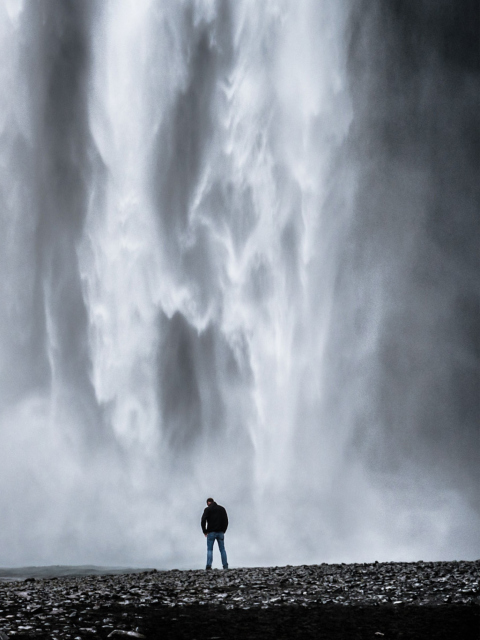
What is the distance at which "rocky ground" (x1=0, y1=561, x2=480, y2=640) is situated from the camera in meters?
8.27

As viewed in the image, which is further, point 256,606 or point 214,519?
point 214,519

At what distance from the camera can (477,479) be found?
52.8m

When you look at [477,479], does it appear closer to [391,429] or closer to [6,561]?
[391,429]

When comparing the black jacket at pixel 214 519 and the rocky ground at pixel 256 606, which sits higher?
the black jacket at pixel 214 519

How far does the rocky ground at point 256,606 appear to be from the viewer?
8.27 metres

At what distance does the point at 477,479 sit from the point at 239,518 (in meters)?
29.7

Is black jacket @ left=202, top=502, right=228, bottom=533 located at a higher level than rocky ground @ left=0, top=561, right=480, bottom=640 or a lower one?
higher

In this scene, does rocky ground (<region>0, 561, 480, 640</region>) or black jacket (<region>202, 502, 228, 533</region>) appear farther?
black jacket (<region>202, 502, 228, 533</region>)

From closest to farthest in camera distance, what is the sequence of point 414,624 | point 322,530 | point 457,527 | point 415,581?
point 414,624, point 415,581, point 322,530, point 457,527

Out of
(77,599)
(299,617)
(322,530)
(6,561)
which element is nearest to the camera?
(299,617)

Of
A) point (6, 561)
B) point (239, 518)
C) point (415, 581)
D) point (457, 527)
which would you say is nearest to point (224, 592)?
point (415, 581)

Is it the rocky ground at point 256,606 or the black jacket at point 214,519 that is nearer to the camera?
the rocky ground at point 256,606

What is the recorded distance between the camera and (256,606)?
10242mm

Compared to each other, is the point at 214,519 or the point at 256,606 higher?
the point at 214,519
